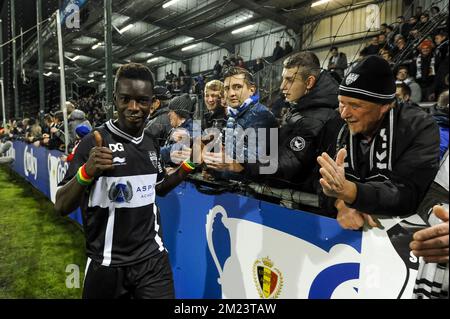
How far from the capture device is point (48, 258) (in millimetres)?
4004

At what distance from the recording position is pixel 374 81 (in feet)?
4.33

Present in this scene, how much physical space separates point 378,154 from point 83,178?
131 cm

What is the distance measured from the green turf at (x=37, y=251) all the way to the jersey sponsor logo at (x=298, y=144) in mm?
2600

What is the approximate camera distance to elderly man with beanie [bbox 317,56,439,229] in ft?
3.94

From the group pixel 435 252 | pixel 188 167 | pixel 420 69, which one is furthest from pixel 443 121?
pixel 420 69

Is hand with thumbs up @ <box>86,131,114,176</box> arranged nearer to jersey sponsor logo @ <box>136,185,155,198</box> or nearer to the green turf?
jersey sponsor logo @ <box>136,185,155,198</box>

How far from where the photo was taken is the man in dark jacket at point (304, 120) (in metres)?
1.83

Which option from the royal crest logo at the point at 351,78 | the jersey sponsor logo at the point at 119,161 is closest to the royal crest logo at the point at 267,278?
the jersey sponsor logo at the point at 119,161

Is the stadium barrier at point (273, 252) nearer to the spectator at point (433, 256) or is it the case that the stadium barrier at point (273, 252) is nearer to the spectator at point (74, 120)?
the spectator at point (433, 256)

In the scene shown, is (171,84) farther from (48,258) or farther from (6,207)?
(48,258)

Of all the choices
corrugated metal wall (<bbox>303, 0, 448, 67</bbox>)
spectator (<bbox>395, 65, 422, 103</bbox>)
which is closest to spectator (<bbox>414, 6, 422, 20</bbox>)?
corrugated metal wall (<bbox>303, 0, 448, 67</bbox>)

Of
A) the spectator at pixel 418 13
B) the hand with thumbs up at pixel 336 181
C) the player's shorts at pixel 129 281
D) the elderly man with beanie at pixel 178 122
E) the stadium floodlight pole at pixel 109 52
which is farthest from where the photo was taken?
the spectator at pixel 418 13

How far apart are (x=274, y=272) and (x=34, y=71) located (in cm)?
2278

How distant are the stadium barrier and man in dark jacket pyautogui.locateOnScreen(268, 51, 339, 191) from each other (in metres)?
0.22
